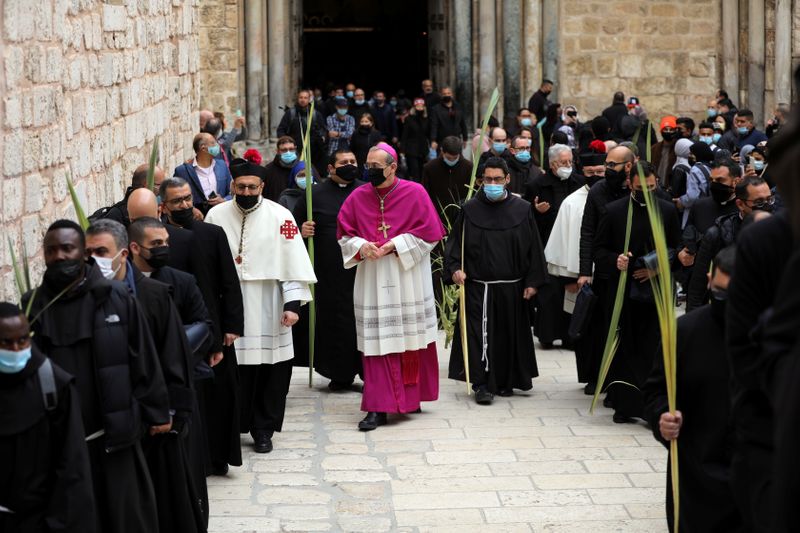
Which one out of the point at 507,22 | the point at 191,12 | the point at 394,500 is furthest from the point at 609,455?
the point at 507,22

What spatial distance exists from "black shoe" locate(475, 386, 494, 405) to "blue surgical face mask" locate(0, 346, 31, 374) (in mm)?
5438

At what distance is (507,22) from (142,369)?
54.7 ft

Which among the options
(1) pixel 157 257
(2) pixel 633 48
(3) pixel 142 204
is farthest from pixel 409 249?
(2) pixel 633 48

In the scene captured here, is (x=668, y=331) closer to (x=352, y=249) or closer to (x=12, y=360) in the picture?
(x=12, y=360)

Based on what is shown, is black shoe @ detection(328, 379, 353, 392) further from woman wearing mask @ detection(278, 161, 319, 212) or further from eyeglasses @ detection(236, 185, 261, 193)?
eyeglasses @ detection(236, 185, 261, 193)

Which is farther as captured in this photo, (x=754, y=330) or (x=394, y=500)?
(x=394, y=500)

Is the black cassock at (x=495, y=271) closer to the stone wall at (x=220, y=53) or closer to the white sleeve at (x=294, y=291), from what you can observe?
the white sleeve at (x=294, y=291)

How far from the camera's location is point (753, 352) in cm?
424

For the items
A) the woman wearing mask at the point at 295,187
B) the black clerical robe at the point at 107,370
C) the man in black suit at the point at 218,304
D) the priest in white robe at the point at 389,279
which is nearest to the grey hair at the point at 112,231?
the black clerical robe at the point at 107,370

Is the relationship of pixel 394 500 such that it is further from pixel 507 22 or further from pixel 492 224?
pixel 507 22

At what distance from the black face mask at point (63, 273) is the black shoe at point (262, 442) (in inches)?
137

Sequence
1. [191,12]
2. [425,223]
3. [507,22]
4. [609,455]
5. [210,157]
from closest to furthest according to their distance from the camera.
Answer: [609,455], [425,223], [210,157], [191,12], [507,22]

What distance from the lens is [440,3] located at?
22938 mm

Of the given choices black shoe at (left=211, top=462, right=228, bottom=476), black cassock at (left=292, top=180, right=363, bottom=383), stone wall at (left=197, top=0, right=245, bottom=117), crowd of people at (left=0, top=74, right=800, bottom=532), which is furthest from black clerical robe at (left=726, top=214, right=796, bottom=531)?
stone wall at (left=197, top=0, right=245, bottom=117)
